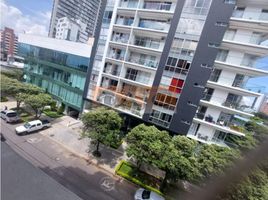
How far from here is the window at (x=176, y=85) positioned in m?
17.0

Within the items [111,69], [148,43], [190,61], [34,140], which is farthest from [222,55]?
[34,140]

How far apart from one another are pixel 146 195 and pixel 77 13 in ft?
282

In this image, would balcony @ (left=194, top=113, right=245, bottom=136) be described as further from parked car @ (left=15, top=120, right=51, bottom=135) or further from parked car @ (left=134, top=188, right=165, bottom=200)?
parked car @ (left=15, top=120, right=51, bottom=135)

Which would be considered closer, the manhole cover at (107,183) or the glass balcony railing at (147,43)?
the manhole cover at (107,183)

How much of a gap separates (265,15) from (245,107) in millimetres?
8477

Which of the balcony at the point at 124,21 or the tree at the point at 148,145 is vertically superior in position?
the balcony at the point at 124,21

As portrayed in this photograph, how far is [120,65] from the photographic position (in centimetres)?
2089

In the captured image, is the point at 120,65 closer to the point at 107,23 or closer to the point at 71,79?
the point at 107,23

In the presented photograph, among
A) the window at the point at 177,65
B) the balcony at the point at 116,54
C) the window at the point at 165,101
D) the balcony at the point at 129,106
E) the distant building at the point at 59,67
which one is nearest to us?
the window at the point at 177,65

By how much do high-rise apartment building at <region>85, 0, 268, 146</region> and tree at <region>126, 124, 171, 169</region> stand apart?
16.3 feet

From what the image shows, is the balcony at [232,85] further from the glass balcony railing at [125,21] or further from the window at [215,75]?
the glass balcony railing at [125,21]

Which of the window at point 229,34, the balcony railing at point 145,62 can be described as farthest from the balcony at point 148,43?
the window at point 229,34

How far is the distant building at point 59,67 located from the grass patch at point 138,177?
11767 mm

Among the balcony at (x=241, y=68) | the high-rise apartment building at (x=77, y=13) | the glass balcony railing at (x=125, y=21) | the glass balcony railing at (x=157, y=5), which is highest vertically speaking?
the high-rise apartment building at (x=77, y=13)
